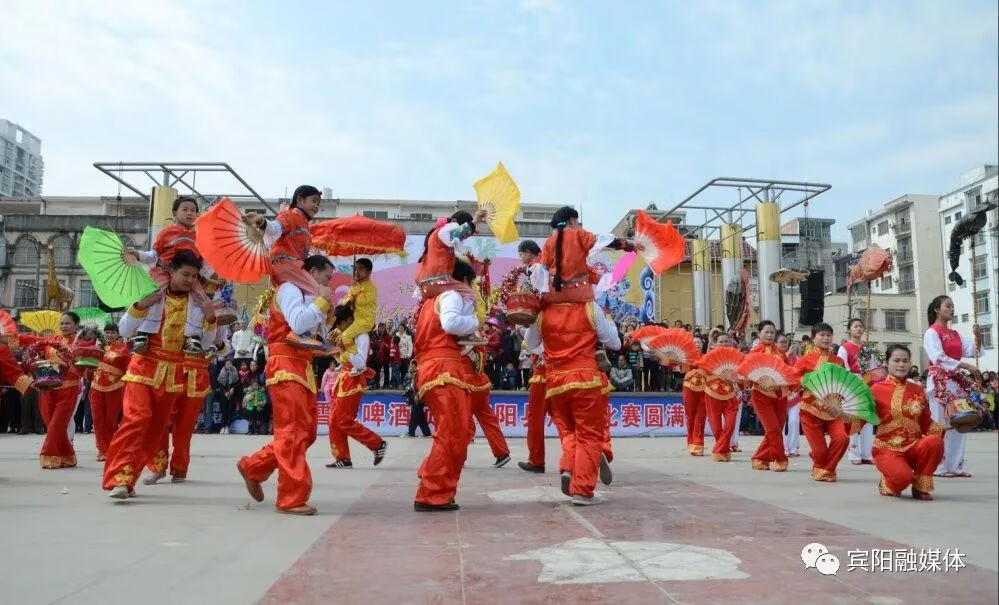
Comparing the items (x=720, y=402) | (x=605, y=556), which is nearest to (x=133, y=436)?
(x=605, y=556)

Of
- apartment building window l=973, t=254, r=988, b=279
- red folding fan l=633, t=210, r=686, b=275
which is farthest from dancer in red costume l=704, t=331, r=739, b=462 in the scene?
apartment building window l=973, t=254, r=988, b=279

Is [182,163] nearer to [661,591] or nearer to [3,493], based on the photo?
[3,493]

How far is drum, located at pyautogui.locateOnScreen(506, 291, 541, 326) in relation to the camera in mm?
4852

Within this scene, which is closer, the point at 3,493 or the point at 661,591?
the point at 661,591

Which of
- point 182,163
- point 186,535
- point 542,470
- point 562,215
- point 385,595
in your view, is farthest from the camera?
point 182,163

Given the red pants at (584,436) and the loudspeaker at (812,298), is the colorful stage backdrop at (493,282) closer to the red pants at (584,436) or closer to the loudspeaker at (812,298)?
the loudspeaker at (812,298)

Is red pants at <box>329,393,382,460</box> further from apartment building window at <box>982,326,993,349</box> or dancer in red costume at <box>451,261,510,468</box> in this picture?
apartment building window at <box>982,326,993,349</box>

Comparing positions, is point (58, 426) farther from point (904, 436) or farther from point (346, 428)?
point (904, 436)

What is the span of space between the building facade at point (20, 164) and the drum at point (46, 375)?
81.2 inches

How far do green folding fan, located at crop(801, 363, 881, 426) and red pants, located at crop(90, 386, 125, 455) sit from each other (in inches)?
253

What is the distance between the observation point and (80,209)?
38.1m

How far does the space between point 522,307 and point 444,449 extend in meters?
1.12

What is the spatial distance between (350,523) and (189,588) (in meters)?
1.39

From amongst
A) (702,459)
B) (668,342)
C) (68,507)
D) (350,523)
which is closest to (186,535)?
(350,523)
